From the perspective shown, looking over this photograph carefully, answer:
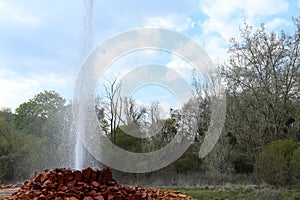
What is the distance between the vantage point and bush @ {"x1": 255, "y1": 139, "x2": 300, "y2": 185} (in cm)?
1045

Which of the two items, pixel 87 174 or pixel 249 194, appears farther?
pixel 249 194

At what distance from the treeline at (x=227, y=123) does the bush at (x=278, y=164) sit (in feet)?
7.10

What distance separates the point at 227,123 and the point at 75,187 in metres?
12.1

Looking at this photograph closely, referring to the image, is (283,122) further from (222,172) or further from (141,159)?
(141,159)

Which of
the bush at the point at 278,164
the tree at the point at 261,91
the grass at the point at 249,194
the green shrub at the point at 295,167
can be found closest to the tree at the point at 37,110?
the tree at the point at 261,91

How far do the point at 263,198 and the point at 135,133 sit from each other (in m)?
11.9

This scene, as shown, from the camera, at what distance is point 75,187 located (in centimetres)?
572

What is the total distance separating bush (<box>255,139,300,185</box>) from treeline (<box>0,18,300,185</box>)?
2.16 metres

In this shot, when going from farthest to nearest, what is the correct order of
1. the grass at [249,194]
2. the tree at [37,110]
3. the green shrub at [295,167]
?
1. the tree at [37,110]
2. the green shrub at [295,167]
3. the grass at [249,194]

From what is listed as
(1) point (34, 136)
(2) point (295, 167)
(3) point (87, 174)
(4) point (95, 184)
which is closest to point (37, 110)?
(1) point (34, 136)

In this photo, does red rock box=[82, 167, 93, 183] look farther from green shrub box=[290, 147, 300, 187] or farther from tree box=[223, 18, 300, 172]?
tree box=[223, 18, 300, 172]

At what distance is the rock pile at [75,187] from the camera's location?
5.50 meters

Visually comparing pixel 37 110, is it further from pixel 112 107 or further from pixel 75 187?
pixel 75 187

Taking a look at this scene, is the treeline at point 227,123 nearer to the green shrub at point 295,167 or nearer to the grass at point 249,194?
the green shrub at point 295,167
